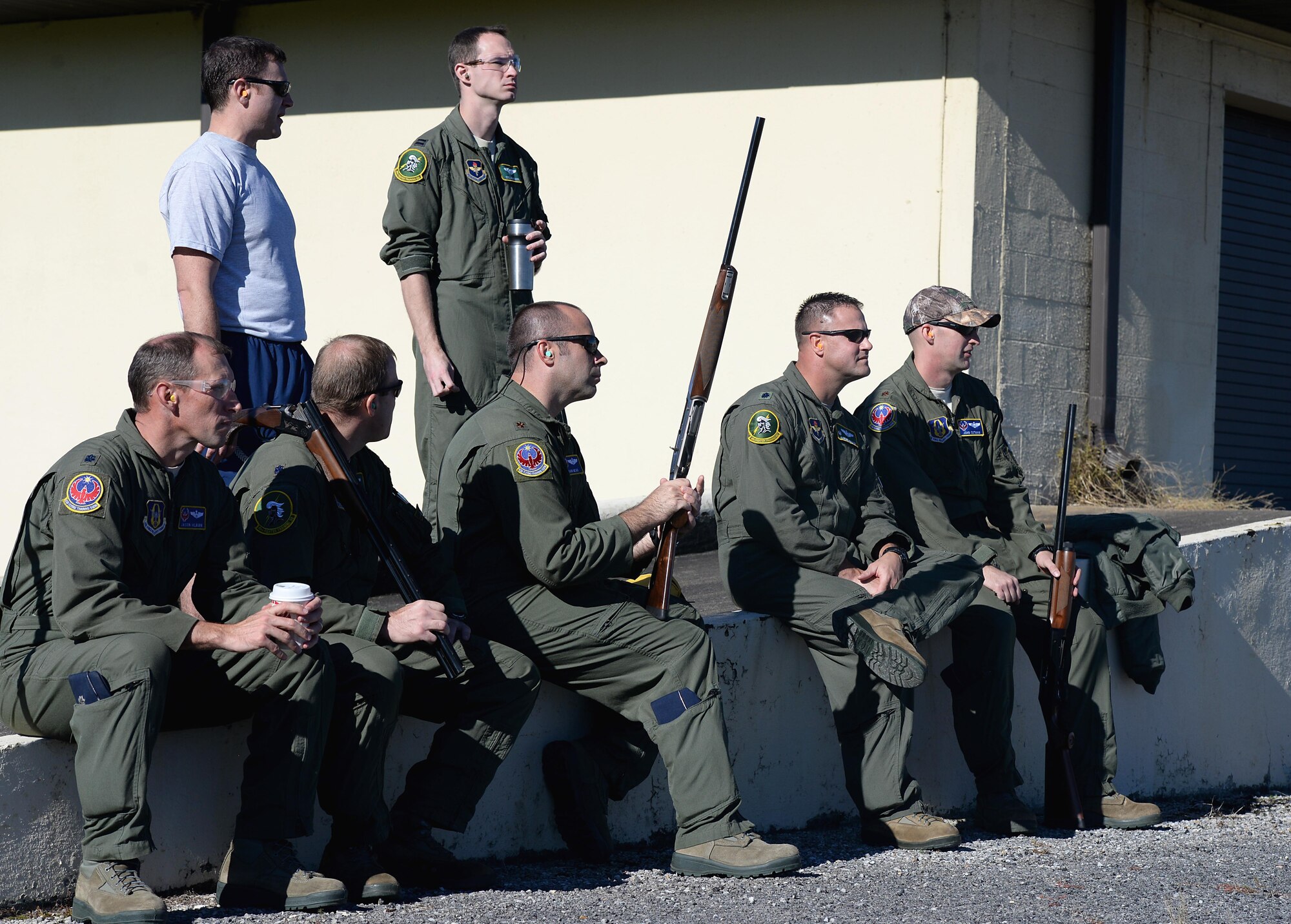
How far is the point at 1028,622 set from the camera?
6.27 meters

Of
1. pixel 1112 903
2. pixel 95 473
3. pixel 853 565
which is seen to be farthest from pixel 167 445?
pixel 1112 903

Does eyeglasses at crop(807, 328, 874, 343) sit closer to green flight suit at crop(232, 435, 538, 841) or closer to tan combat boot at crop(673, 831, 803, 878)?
green flight suit at crop(232, 435, 538, 841)

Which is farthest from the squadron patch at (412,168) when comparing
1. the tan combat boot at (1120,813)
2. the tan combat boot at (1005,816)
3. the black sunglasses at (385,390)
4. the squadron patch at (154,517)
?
the tan combat boot at (1120,813)

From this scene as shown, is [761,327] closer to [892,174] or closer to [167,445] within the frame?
[892,174]

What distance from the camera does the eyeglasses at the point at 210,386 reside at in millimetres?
4004

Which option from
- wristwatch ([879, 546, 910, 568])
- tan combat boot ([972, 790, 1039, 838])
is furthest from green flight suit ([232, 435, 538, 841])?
tan combat boot ([972, 790, 1039, 838])

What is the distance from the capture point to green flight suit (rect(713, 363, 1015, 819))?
17.4ft

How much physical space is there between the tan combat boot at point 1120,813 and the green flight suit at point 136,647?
3.29 m

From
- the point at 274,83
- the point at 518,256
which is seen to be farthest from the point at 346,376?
the point at 518,256

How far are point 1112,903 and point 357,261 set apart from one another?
24.6ft

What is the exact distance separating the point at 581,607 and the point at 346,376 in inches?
39.8

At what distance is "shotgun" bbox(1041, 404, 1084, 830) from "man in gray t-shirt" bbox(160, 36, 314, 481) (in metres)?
2.96

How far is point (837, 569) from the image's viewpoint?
550cm

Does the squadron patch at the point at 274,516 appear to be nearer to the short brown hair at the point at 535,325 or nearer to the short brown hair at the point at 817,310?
the short brown hair at the point at 535,325
